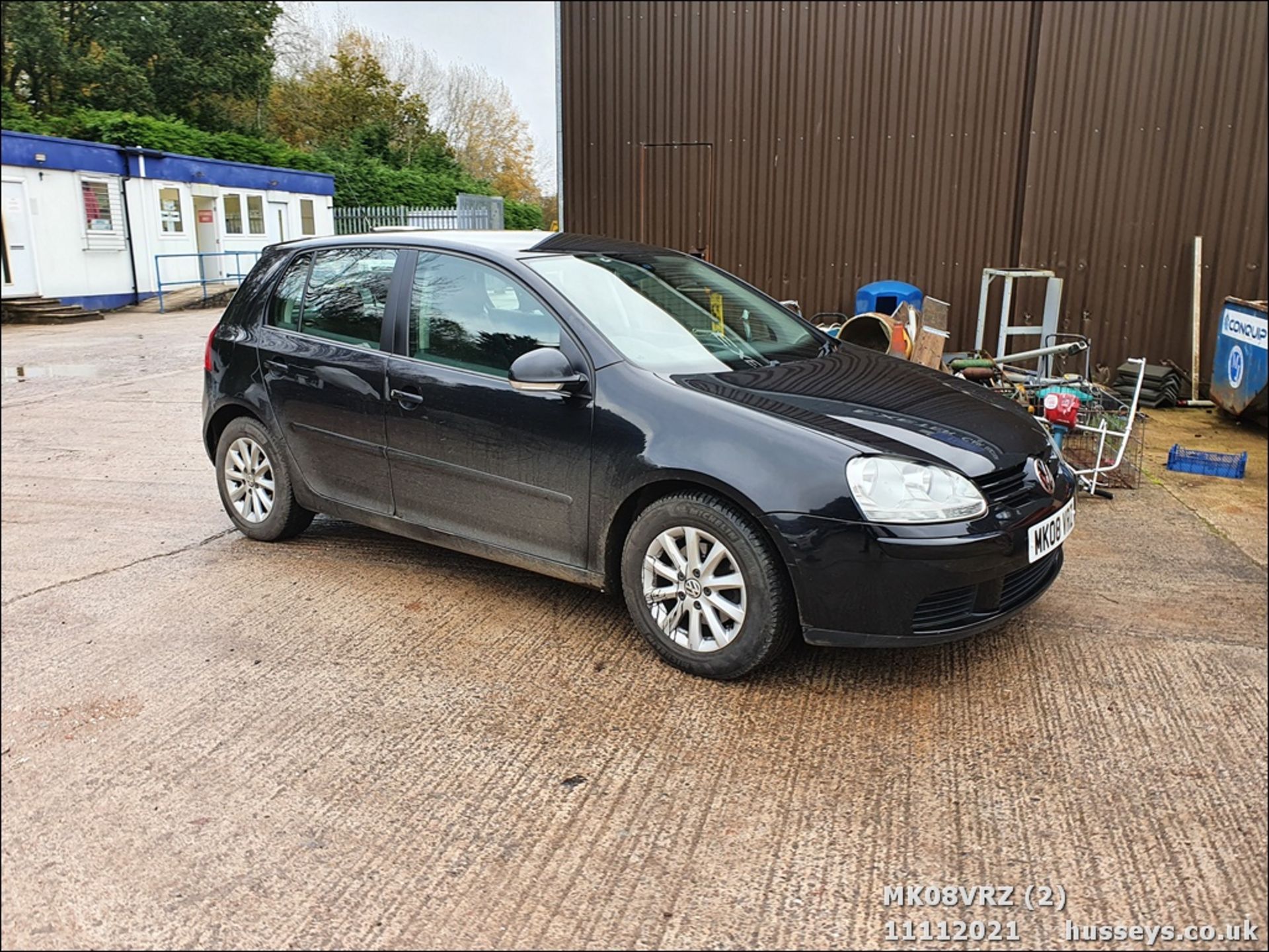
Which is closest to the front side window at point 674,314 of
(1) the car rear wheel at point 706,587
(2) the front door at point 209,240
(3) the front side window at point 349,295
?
(1) the car rear wheel at point 706,587

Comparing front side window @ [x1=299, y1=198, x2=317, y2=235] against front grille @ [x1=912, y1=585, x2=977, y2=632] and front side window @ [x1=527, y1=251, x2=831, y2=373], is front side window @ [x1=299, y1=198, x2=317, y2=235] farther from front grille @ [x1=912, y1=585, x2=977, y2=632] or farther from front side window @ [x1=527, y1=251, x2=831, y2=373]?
front grille @ [x1=912, y1=585, x2=977, y2=632]

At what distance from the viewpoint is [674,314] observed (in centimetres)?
389

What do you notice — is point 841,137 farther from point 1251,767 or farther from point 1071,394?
point 1251,767

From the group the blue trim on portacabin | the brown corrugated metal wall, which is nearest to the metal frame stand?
the brown corrugated metal wall

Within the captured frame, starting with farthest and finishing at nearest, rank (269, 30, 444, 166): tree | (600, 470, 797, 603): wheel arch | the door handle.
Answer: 1. the door handle
2. (600, 470, 797, 603): wheel arch
3. (269, 30, 444, 166): tree

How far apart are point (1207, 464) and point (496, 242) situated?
485 cm

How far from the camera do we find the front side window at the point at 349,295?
4074mm

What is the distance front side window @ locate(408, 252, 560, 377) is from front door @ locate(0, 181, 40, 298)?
2185 mm

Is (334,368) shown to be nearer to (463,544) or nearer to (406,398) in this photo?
(406,398)

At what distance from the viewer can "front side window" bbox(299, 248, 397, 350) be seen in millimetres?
4074

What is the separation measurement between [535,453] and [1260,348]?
590cm

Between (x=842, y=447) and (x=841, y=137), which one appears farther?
(x=841, y=137)

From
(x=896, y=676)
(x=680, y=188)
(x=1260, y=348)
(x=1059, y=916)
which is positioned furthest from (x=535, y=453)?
(x=680, y=188)

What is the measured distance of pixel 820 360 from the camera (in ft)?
13.1
